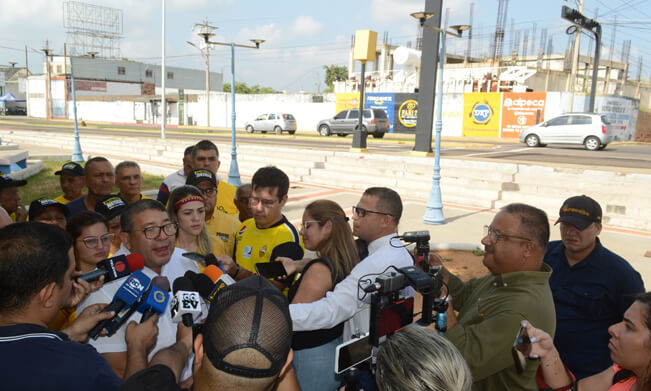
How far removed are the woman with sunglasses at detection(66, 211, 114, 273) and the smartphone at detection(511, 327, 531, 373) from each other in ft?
10.2

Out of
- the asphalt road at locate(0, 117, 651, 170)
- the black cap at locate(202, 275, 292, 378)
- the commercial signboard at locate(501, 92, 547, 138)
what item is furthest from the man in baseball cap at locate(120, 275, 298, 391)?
the commercial signboard at locate(501, 92, 547, 138)

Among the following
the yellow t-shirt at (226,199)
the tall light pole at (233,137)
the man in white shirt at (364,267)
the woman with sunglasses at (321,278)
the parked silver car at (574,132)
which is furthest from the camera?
the parked silver car at (574,132)

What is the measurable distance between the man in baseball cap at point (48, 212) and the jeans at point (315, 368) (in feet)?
9.92

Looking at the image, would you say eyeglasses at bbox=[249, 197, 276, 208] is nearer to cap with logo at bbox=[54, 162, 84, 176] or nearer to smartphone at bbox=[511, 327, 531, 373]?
smartphone at bbox=[511, 327, 531, 373]

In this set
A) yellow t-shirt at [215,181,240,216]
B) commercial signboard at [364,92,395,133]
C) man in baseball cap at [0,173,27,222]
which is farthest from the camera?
commercial signboard at [364,92,395,133]

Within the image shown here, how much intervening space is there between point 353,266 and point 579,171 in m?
9.62

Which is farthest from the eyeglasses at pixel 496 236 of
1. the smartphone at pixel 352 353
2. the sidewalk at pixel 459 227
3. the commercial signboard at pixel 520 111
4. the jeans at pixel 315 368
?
the commercial signboard at pixel 520 111

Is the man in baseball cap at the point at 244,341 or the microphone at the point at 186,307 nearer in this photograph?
the man in baseball cap at the point at 244,341

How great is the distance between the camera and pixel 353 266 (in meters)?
2.93

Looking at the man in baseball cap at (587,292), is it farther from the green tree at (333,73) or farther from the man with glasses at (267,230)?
the green tree at (333,73)

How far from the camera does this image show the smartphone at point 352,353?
6.69ft

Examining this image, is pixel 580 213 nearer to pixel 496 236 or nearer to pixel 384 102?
pixel 496 236

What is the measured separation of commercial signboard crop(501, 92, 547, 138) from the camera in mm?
31844

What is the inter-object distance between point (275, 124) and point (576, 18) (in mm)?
22090
